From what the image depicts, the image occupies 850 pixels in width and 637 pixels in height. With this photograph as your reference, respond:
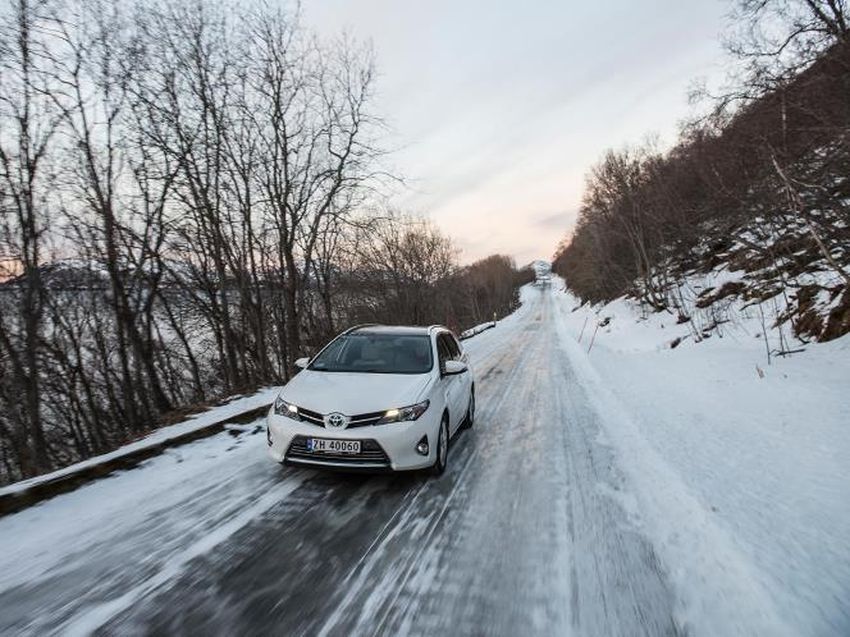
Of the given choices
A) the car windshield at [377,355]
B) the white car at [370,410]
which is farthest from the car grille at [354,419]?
the car windshield at [377,355]

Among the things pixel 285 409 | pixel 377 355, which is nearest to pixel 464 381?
pixel 377 355

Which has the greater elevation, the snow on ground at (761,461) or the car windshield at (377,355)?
the car windshield at (377,355)

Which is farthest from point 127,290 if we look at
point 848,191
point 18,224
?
point 848,191

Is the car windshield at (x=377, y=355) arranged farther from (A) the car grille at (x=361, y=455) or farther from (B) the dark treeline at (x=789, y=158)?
(B) the dark treeline at (x=789, y=158)

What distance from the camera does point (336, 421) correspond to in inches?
187

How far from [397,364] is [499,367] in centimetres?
1003

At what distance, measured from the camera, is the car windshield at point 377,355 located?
6.09 metres

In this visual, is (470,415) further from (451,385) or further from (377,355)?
(377,355)

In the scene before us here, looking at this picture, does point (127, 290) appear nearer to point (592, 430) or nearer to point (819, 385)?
point (592, 430)

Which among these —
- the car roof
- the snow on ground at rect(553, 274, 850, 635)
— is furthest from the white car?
the snow on ground at rect(553, 274, 850, 635)

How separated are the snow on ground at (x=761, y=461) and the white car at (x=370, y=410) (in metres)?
2.24

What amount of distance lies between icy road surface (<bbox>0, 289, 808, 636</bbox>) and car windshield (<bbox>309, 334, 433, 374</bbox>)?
4.24 ft

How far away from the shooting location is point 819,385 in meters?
7.80

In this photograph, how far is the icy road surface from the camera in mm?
2828
